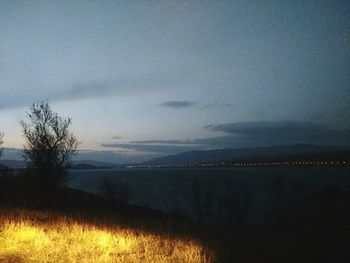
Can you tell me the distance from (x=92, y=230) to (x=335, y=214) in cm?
4276

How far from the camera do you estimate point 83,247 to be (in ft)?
32.2

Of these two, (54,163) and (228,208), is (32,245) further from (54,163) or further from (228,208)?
(228,208)

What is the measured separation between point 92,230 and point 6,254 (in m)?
3.33

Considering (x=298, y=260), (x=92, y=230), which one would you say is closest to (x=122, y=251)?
(x=92, y=230)

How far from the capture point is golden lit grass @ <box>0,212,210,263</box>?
8969 millimetres

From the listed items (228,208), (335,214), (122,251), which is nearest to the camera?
(122,251)

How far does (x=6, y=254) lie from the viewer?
29.7ft

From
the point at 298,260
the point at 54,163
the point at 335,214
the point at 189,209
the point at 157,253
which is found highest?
the point at 54,163

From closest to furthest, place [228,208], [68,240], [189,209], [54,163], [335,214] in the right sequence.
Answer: [68,240] → [54,163] → [335,214] → [228,208] → [189,209]

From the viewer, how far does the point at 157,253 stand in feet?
32.3

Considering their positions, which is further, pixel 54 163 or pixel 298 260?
pixel 54 163

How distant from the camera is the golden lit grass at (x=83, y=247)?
8969 millimetres

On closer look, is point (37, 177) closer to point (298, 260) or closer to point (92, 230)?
point (92, 230)

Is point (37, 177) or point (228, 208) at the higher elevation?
point (37, 177)
